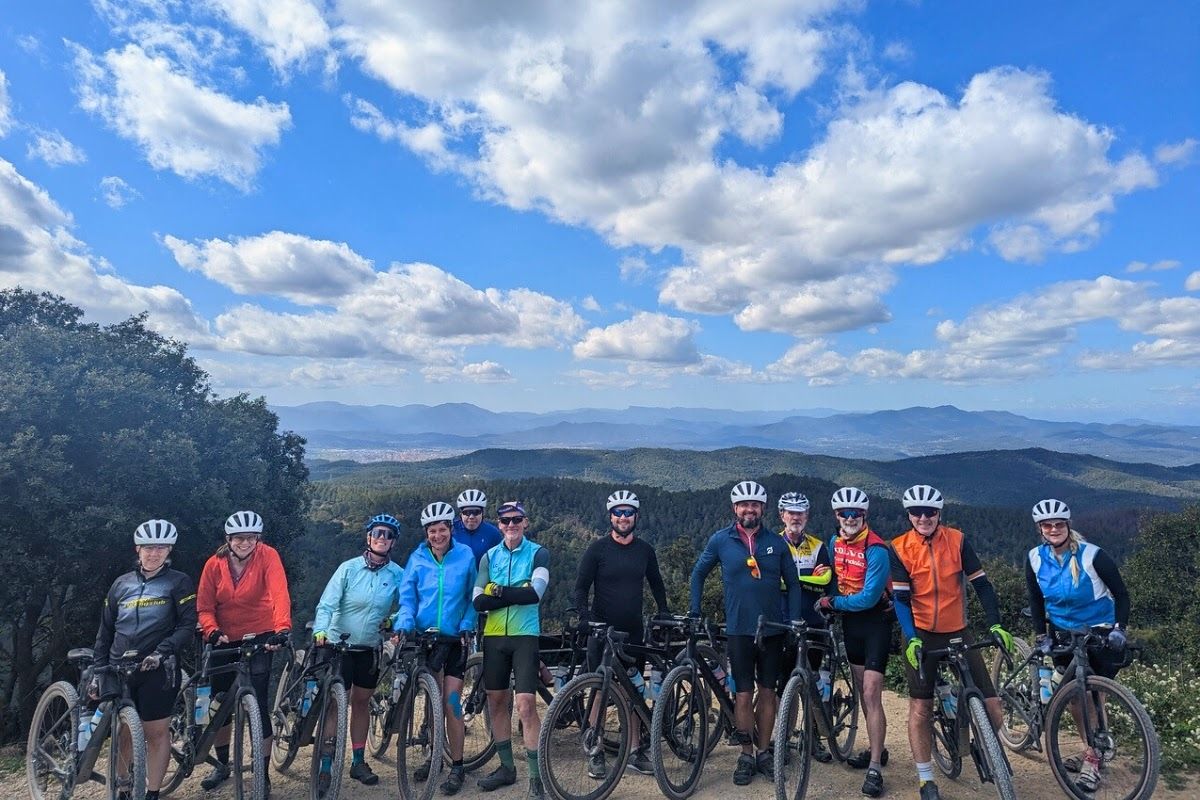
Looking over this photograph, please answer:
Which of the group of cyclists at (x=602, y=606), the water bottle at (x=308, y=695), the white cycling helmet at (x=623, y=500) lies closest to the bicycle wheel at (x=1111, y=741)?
the group of cyclists at (x=602, y=606)

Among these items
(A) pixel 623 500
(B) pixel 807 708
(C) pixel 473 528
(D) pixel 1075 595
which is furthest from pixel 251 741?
(D) pixel 1075 595

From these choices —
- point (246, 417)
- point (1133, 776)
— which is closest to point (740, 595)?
point (1133, 776)

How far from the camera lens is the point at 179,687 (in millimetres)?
5367

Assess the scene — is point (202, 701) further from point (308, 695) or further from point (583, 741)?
point (583, 741)

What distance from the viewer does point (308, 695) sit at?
5.77 metres

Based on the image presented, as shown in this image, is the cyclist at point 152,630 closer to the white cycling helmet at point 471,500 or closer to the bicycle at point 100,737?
the bicycle at point 100,737

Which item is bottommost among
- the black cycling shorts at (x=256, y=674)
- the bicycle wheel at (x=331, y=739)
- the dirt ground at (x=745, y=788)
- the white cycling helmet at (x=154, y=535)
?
the dirt ground at (x=745, y=788)

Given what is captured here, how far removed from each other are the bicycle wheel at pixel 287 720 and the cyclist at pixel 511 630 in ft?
6.11

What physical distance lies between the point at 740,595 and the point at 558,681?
210cm

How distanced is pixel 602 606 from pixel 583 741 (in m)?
1.12

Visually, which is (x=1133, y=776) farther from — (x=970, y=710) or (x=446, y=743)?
(x=446, y=743)

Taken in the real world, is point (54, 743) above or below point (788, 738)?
below

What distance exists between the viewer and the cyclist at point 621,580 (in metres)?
5.80

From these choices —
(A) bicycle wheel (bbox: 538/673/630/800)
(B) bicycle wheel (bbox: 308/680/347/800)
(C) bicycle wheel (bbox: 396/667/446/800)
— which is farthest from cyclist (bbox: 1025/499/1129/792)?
(B) bicycle wheel (bbox: 308/680/347/800)
